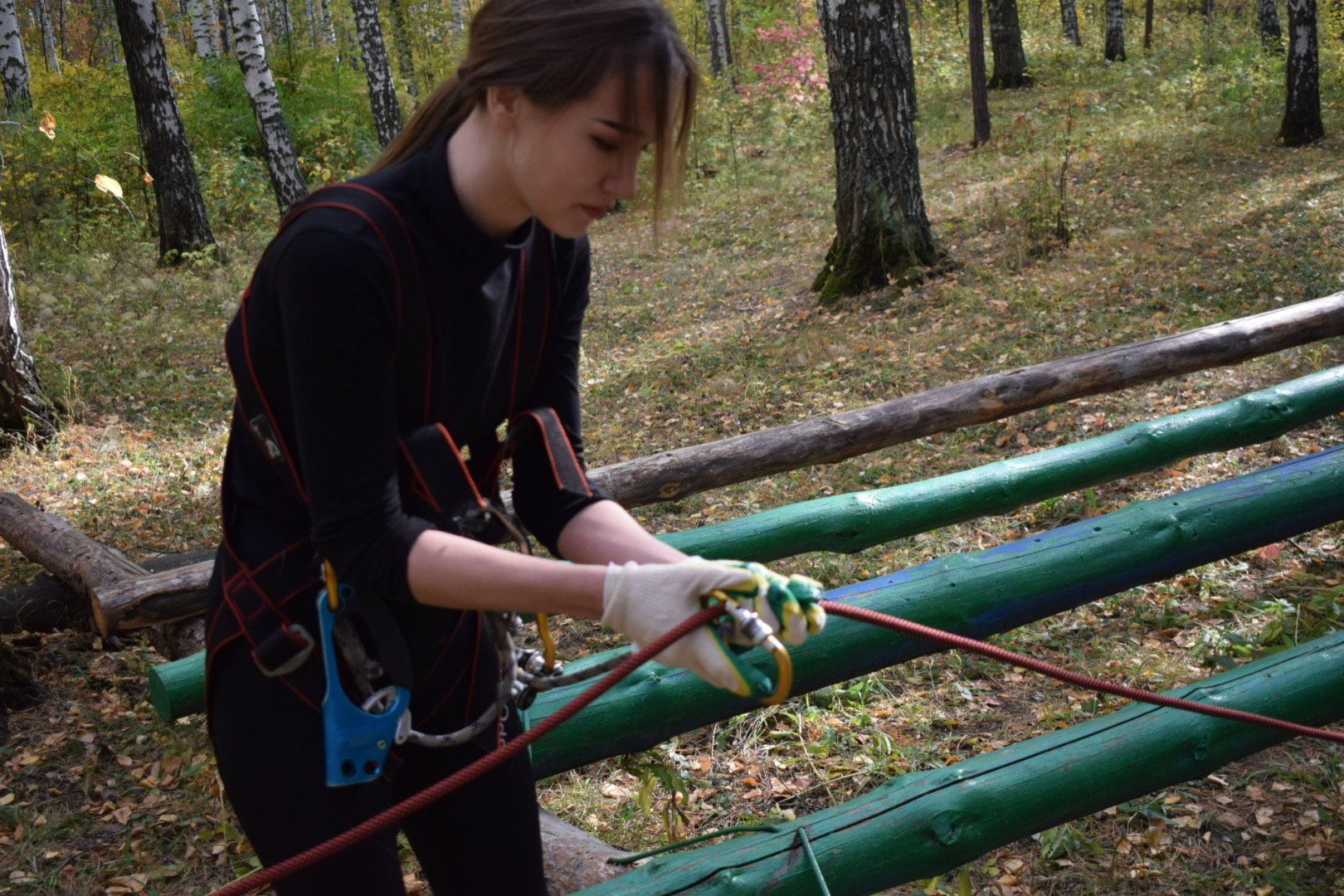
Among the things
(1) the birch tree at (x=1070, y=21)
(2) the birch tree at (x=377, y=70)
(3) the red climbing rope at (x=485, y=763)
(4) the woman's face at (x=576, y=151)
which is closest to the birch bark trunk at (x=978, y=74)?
(2) the birch tree at (x=377, y=70)

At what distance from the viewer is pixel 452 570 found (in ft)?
4.39

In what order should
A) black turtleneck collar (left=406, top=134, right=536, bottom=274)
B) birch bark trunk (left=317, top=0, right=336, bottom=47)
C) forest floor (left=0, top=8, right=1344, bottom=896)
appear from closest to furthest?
black turtleneck collar (left=406, top=134, right=536, bottom=274) → forest floor (left=0, top=8, right=1344, bottom=896) → birch bark trunk (left=317, top=0, right=336, bottom=47)

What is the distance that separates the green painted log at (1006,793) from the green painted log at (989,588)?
0.43 meters

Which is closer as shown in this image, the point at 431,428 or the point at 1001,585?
the point at 431,428

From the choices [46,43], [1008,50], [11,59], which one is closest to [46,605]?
[11,59]

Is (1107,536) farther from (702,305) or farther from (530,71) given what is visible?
(702,305)

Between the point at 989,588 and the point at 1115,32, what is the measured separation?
17942mm

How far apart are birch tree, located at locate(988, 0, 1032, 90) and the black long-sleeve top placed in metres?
17.4

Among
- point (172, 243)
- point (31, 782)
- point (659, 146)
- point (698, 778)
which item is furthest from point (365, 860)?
point (172, 243)

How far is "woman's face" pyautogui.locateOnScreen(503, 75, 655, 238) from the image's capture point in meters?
1.35

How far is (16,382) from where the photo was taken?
6887 millimetres

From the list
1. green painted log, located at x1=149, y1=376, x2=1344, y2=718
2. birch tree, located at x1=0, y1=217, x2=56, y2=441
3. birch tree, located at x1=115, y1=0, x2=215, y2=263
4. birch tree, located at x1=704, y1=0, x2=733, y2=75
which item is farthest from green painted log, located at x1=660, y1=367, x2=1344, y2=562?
birch tree, located at x1=704, y1=0, x2=733, y2=75

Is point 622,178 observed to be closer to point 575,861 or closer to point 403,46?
point 575,861

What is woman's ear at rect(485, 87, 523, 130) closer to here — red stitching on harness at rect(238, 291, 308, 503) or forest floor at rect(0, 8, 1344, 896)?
red stitching on harness at rect(238, 291, 308, 503)
